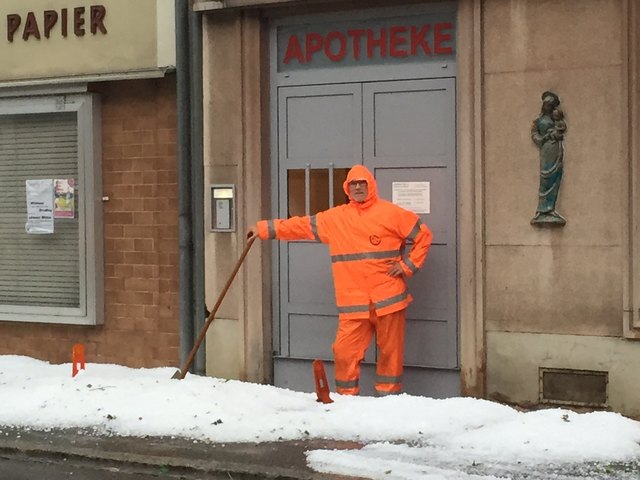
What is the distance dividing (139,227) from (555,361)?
417 centimetres

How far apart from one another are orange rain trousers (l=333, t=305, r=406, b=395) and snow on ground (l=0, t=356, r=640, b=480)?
9.0 inches

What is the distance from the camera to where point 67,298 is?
391 inches

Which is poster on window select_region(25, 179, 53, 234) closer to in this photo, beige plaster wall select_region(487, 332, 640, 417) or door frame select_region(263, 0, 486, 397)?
door frame select_region(263, 0, 486, 397)

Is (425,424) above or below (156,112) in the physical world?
below

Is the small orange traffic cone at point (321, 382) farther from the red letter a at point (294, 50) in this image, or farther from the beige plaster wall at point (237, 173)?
the red letter a at point (294, 50)

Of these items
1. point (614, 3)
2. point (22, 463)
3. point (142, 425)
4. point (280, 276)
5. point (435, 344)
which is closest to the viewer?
point (22, 463)

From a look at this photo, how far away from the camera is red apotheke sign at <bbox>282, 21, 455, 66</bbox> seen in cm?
844

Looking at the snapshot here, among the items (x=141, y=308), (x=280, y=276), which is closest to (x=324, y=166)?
(x=280, y=276)

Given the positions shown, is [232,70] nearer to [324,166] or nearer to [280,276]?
[324,166]

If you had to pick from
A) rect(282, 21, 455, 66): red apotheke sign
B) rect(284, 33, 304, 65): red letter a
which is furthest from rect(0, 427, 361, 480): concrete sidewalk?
rect(284, 33, 304, 65): red letter a

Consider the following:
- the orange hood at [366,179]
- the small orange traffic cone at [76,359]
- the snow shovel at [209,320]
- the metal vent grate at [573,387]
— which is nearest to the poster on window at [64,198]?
the small orange traffic cone at [76,359]

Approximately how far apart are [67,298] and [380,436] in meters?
4.36

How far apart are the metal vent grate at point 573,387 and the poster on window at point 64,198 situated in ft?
16.0

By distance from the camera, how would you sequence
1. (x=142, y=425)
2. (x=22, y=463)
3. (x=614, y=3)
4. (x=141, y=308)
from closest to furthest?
(x=22, y=463) → (x=142, y=425) → (x=614, y=3) → (x=141, y=308)
